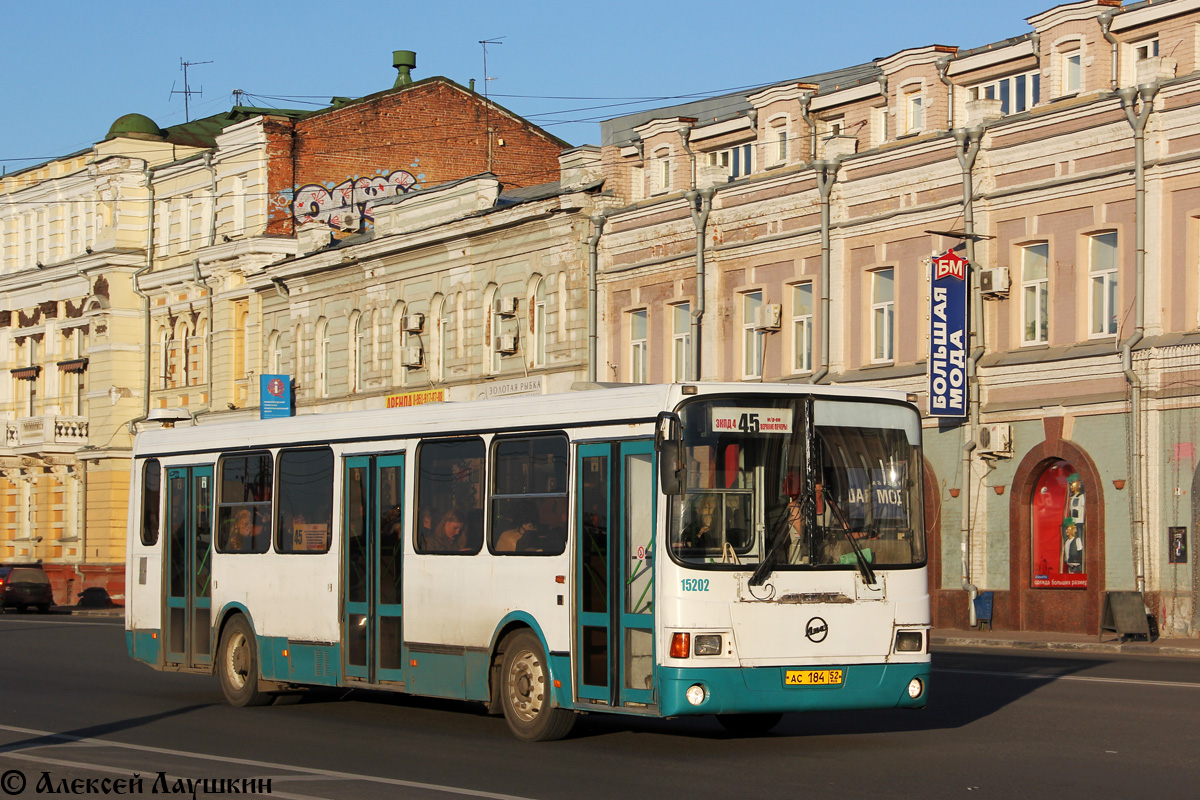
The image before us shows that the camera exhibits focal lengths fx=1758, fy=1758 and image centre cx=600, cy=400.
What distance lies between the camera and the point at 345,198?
2105 inches

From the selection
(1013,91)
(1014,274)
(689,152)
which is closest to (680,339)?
(689,152)

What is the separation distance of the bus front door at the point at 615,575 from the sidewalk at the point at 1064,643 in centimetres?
1303

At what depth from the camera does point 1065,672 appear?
20281 mm

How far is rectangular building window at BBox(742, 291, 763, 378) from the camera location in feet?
117

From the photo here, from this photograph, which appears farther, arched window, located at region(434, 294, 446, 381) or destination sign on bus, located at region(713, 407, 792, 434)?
arched window, located at region(434, 294, 446, 381)

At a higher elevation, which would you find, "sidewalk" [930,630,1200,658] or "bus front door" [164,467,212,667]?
"bus front door" [164,467,212,667]

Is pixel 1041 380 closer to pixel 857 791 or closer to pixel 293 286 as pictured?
pixel 857 791

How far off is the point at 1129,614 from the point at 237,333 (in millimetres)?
32497

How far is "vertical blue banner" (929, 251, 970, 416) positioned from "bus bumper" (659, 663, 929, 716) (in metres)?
17.7

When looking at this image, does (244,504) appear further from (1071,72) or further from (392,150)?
(392,150)

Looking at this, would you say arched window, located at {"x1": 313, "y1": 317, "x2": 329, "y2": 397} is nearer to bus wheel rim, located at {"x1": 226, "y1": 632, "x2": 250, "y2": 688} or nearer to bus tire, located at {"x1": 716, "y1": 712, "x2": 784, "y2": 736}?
bus wheel rim, located at {"x1": 226, "y1": 632, "x2": 250, "y2": 688}

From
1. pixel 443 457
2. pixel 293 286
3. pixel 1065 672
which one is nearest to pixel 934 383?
pixel 1065 672

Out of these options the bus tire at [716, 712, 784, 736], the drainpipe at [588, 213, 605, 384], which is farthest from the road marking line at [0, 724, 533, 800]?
the drainpipe at [588, 213, 605, 384]

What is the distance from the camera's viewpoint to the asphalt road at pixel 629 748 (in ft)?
36.7
